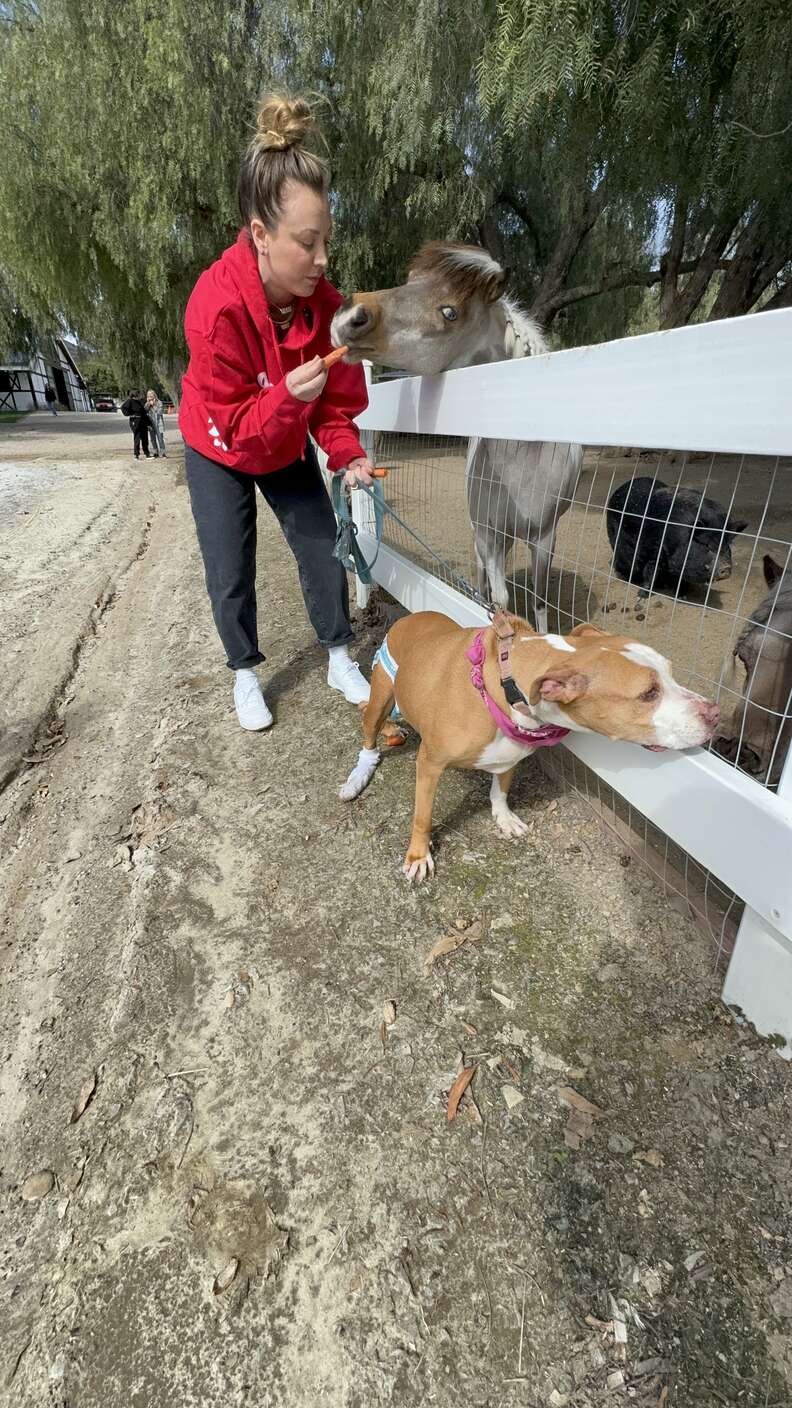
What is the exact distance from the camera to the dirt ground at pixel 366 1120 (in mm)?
1127

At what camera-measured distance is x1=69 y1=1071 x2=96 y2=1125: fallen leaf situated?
1488mm

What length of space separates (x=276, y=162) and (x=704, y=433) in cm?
174

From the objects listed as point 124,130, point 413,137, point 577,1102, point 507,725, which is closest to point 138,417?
point 124,130

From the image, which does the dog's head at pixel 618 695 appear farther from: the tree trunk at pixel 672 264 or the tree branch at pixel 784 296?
the tree branch at pixel 784 296

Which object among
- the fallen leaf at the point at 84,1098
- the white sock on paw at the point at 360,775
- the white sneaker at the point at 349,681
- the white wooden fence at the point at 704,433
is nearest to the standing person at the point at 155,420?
the white sneaker at the point at 349,681

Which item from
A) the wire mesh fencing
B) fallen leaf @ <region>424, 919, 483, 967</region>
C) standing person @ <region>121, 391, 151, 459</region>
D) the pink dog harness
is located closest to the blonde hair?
the wire mesh fencing

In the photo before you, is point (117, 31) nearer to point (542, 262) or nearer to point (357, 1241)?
point (542, 262)

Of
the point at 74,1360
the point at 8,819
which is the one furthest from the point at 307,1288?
the point at 8,819

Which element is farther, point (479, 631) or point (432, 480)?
point (432, 480)

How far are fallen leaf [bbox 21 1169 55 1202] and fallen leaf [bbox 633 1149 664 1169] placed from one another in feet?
4.14

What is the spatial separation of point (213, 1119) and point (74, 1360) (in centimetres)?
43

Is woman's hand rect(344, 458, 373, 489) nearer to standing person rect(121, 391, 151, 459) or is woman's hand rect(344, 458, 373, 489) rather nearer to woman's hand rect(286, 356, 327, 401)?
woman's hand rect(286, 356, 327, 401)

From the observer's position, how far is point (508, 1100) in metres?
1.48

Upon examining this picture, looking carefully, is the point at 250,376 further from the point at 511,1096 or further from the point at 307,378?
the point at 511,1096
